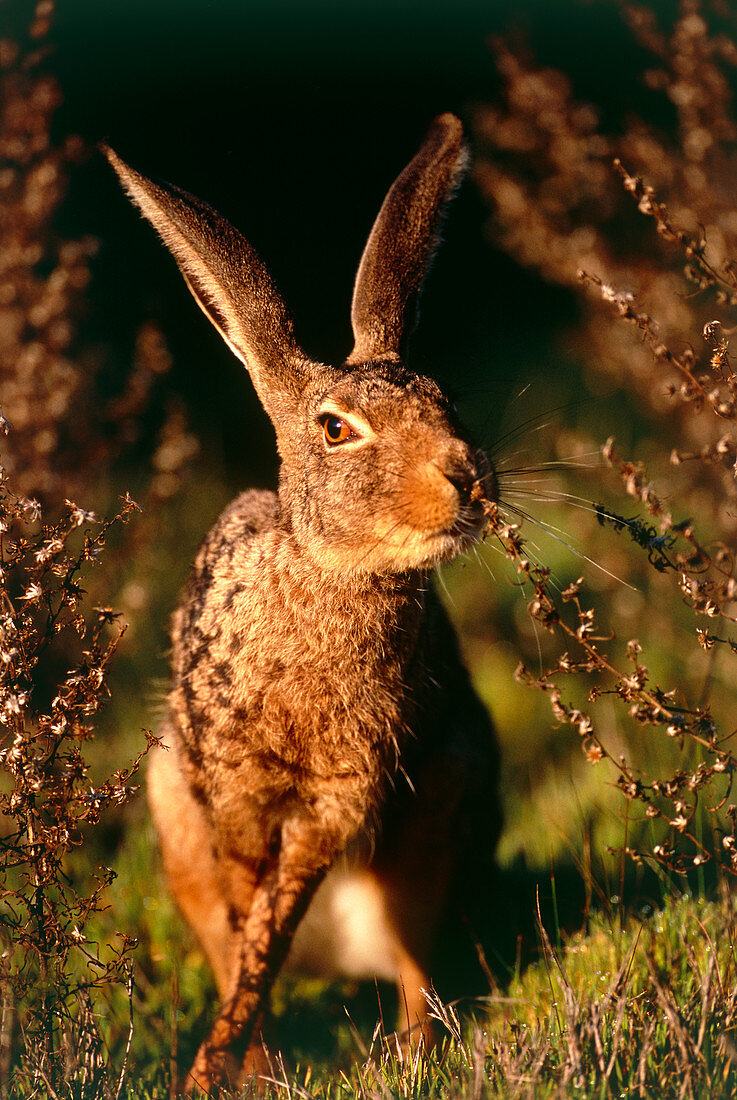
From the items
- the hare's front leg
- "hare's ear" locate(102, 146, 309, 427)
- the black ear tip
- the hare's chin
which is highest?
the black ear tip

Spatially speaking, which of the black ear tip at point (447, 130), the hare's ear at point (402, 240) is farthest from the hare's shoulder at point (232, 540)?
the black ear tip at point (447, 130)

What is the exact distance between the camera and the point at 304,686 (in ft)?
10.1

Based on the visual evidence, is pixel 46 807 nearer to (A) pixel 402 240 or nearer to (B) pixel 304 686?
(B) pixel 304 686

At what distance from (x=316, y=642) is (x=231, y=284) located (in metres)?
1.16

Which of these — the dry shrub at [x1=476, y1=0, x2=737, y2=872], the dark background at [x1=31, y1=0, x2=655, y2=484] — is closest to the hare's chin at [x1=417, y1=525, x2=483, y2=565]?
the dry shrub at [x1=476, y1=0, x2=737, y2=872]

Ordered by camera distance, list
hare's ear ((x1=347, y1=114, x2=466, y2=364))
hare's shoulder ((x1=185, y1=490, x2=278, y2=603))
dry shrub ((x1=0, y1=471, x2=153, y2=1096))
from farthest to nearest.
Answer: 1. hare's shoulder ((x1=185, y1=490, x2=278, y2=603))
2. hare's ear ((x1=347, y1=114, x2=466, y2=364))
3. dry shrub ((x1=0, y1=471, x2=153, y2=1096))

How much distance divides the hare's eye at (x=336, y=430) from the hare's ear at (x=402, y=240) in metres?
0.34

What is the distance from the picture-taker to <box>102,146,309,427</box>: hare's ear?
298cm

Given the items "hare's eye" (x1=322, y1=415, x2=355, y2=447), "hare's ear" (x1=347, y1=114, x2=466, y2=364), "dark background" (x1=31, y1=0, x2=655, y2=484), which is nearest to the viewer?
"hare's eye" (x1=322, y1=415, x2=355, y2=447)

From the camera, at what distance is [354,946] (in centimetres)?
387

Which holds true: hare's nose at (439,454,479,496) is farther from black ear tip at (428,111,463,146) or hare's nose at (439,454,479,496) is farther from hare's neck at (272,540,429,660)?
black ear tip at (428,111,463,146)

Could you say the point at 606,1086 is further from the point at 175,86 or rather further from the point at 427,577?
the point at 175,86

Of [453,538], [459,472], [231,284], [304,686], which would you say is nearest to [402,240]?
[231,284]

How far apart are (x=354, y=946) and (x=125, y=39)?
336cm
